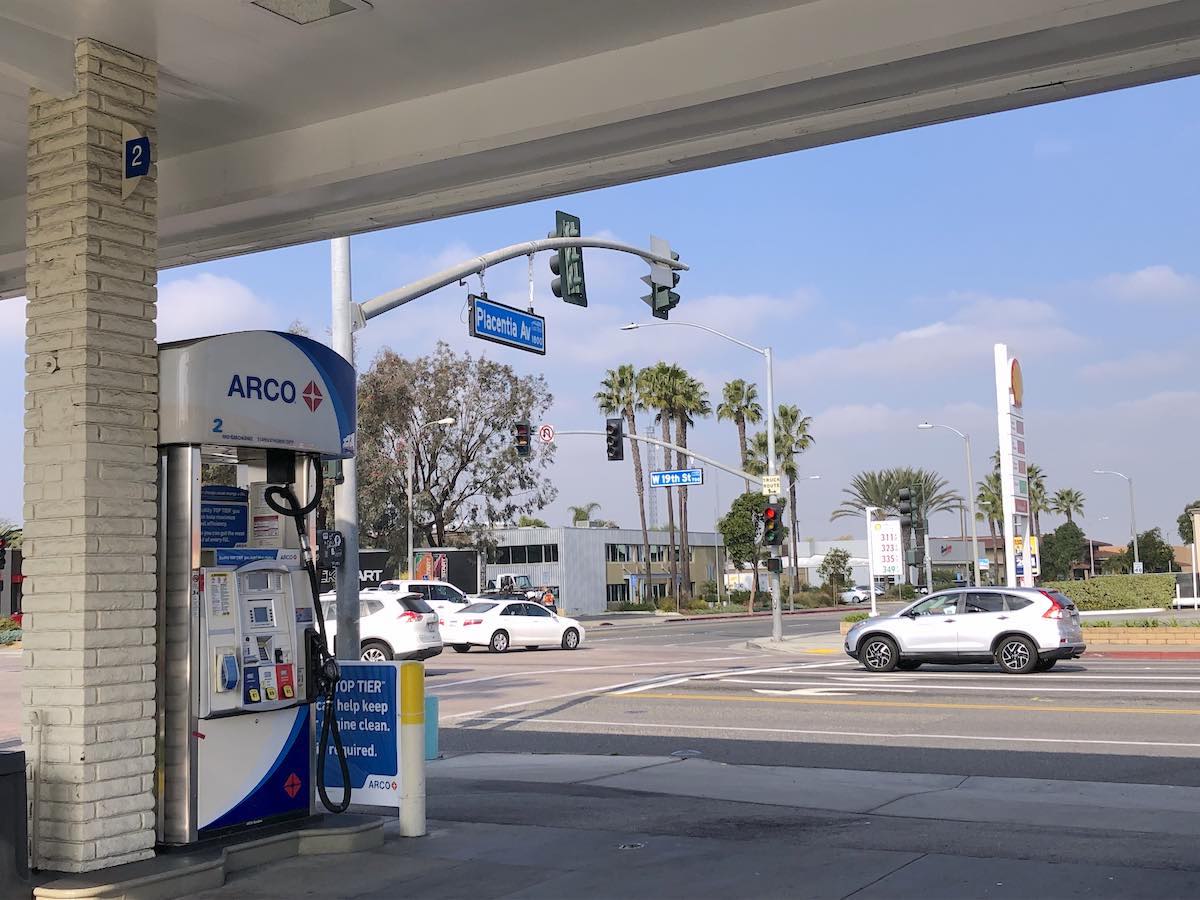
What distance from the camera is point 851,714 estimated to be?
17.5 metres

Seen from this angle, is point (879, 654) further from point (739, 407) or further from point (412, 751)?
point (739, 407)

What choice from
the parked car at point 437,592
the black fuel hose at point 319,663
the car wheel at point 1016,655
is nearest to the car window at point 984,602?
the car wheel at point 1016,655

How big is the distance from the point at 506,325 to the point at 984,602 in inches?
423

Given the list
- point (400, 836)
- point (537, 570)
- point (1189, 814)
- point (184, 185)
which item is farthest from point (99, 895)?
point (537, 570)

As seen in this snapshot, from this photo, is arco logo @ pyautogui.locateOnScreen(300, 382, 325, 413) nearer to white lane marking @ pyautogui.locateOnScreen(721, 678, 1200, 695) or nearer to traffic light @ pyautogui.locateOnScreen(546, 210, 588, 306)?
traffic light @ pyautogui.locateOnScreen(546, 210, 588, 306)

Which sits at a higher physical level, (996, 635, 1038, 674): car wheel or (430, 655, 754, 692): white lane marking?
(996, 635, 1038, 674): car wheel

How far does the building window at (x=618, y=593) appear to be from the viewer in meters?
82.6

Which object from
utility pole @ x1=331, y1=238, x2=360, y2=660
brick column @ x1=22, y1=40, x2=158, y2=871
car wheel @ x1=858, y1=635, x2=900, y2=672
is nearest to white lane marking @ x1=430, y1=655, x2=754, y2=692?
car wheel @ x1=858, y1=635, x2=900, y2=672

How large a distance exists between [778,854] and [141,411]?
507 centimetres

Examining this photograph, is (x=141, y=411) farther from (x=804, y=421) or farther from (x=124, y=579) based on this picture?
(x=804, y=421)

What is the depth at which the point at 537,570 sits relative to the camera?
7644 cm

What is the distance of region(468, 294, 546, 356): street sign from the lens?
17484 mm

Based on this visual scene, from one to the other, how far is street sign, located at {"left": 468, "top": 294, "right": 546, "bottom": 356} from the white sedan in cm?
1601

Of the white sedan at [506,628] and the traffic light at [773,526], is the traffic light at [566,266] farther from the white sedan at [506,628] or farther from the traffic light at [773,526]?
the white sedan at [506,628]
